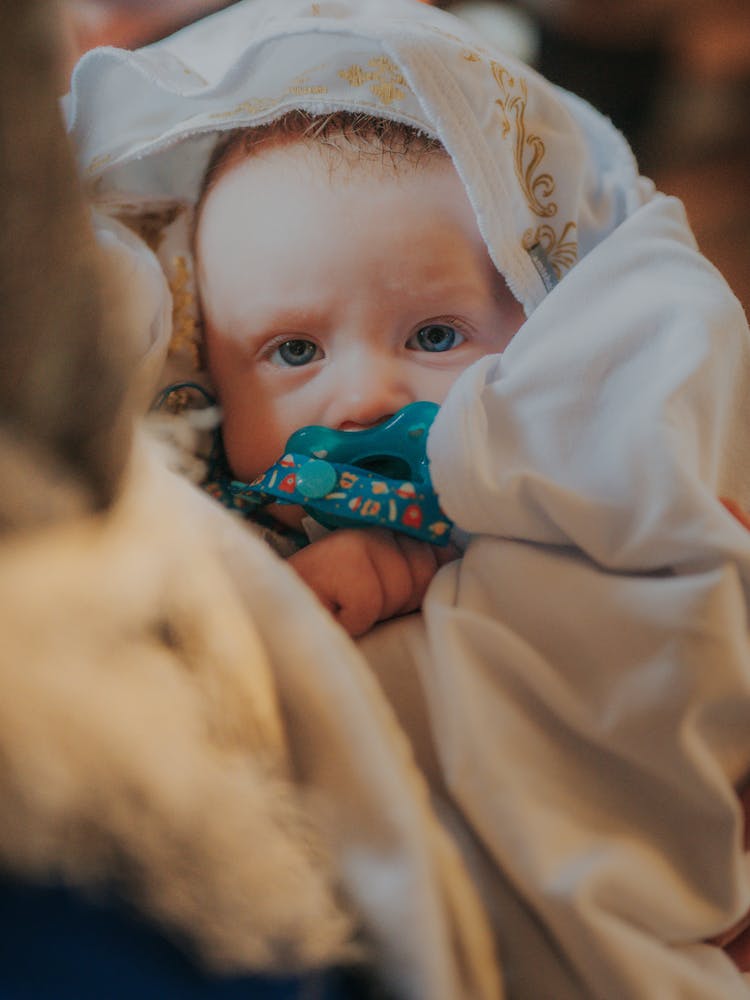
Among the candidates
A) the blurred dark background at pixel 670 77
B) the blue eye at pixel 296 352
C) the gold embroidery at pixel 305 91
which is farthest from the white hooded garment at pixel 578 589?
the blurred dark background at pixel 670 77

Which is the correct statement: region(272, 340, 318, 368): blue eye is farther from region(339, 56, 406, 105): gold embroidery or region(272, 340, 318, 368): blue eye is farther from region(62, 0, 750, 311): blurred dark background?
region(62, 0, 750, 311): blurred dark background

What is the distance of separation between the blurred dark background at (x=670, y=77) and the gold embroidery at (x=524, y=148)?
0.43m

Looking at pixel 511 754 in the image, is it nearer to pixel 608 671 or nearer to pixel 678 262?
pixel 608 671

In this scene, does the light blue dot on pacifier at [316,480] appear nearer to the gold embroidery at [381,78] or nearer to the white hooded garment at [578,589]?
the white hooded garment at [578,589]

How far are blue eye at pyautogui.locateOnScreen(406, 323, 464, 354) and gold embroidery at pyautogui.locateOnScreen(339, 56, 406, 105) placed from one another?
0.20 meters

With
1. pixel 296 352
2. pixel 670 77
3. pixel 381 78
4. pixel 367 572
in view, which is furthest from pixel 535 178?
pixel 670 77

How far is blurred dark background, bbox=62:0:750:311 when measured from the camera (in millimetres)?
1216

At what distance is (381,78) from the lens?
31.5 inches

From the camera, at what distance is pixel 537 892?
454 millimetres

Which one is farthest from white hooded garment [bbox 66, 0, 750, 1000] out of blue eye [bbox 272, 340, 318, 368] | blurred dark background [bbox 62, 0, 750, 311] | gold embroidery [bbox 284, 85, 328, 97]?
blurred dark background [bbox 62, 0, 750, 311]

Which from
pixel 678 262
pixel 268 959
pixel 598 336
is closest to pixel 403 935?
pixel 268 959

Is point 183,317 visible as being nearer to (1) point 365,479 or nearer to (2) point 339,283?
(2) point 339,283

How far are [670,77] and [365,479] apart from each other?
92 centimetres

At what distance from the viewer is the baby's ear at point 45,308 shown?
0.27 m
